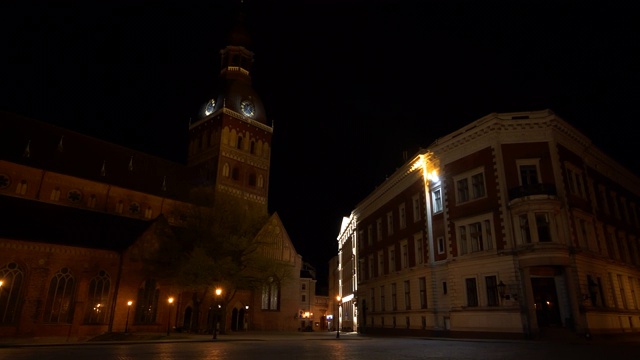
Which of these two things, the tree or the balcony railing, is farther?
the tree

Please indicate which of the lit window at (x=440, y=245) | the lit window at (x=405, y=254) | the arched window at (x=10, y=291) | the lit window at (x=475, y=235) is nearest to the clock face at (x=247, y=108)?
the lit window at (x=405, y=254)

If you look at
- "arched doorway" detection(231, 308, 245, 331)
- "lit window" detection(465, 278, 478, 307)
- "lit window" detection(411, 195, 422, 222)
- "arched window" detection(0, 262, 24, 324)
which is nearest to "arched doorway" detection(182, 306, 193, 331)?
"arched doorway" detection(231, 308, 245, 331)

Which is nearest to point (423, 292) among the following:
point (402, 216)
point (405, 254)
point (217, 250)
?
point (405, 254)

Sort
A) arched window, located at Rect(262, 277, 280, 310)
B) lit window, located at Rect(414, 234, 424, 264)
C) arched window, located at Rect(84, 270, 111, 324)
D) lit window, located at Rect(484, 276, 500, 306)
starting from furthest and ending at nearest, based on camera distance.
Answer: arched window, located at Rect(262, 277, 280, 310) → arched window, located at Rect(84, 270, 111, 324) → lit window, located at Rect(414, 234, 424, 264) → lit window, located at Rect(484, 276, 500, 306)

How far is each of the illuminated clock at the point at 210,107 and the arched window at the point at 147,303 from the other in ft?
99.9

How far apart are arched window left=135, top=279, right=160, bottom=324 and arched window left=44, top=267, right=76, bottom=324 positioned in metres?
5.09

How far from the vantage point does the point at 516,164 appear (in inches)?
966

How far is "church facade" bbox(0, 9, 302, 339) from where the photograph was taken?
3003cm

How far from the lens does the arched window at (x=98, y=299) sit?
104 feet

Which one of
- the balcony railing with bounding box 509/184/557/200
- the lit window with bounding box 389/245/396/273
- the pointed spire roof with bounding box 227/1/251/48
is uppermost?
the pointed spire roof with bounding box 227/1/251/48

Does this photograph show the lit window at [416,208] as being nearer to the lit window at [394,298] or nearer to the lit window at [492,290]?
the lit window at [394,298]

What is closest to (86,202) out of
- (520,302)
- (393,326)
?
(393,326)

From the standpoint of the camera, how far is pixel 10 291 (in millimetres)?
28750

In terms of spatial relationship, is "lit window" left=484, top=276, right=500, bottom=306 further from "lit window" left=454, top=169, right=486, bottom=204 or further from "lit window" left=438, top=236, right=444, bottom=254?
"lit window" left=454, top=169, right=486, bottom=204
